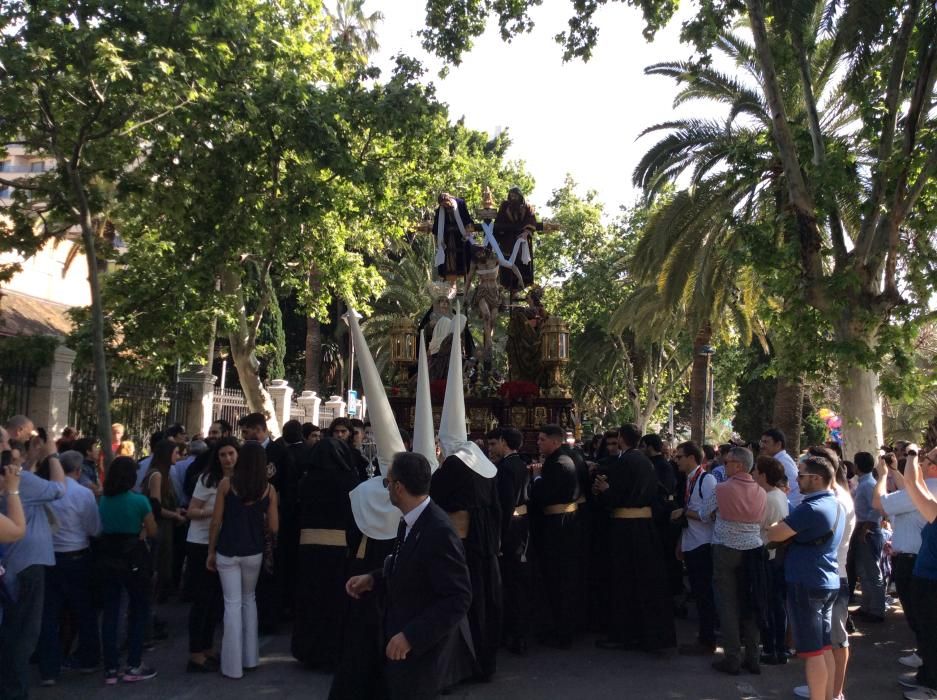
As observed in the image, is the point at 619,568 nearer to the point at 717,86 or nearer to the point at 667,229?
the point at 667,229

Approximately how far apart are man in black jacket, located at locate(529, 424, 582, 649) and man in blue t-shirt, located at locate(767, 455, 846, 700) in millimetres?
2472

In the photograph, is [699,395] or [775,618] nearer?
[775,618]

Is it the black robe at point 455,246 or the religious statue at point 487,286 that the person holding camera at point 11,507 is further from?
the black robe at point 455,246

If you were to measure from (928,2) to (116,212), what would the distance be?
13.0 m

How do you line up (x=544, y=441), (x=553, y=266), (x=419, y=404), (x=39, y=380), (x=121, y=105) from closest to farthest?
(x=419, y=404)
(x=544, y=441)
(x=121, y=105)
(x=39, y=380)
(x=553, y=266)

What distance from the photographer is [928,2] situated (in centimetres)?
1156

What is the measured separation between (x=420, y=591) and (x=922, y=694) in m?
4.90

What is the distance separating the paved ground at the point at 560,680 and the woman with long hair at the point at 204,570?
0.65ft

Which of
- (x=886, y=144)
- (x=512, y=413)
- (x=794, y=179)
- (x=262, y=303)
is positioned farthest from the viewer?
(x=262, y=303)

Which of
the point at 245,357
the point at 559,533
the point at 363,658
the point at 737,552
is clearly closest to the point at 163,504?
the point at 559,533

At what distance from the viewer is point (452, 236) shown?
50.7ft

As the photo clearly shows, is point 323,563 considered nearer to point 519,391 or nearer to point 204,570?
point 204,570

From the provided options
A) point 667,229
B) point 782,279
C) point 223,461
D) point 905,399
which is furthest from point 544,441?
point 667,229

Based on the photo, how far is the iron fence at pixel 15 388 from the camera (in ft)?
50.3
